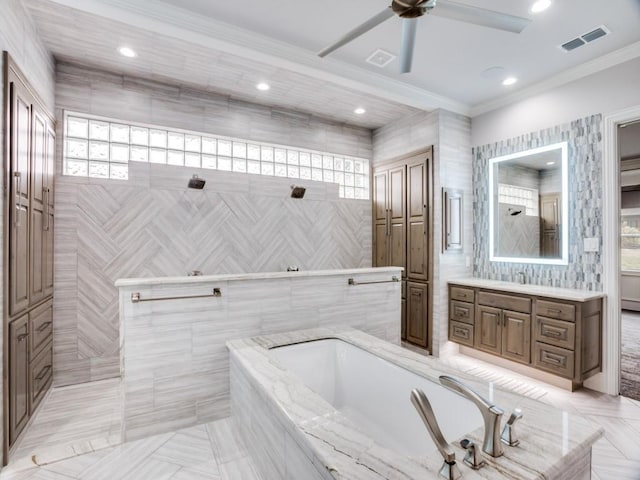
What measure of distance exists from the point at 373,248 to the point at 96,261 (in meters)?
Answer: 3.37

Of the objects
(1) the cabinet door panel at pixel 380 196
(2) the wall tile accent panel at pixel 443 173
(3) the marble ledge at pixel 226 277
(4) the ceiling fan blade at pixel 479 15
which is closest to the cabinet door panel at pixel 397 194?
(1) the cabinet door panel at pixel 380 196

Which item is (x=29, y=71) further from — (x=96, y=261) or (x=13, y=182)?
(x=96, y=261)

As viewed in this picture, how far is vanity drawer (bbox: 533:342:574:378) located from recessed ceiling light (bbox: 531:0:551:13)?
8.97 feet

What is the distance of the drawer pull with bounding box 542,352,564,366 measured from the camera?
2.96 m

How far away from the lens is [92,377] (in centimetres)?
317

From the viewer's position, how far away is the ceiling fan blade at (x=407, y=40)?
2.03 m

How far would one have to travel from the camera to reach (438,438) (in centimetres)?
113

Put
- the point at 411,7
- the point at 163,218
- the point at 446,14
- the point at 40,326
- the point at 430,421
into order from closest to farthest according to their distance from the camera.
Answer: the point at 430,421
the point at 411,7
the point at 446,14
the point at 40,326
the point at 163,218

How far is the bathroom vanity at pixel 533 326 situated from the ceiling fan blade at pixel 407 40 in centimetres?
237

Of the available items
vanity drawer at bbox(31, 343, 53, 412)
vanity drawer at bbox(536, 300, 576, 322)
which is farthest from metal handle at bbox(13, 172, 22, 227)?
vanity drawer at bbox(536, 300, 576, 322)

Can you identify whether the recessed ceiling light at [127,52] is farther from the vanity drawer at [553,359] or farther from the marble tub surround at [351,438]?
the vanity drawer at [553,359]

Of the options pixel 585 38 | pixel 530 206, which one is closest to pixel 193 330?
pixel 530 206

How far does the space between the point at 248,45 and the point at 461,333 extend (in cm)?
364

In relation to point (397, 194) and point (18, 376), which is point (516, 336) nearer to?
point (397, 194)
